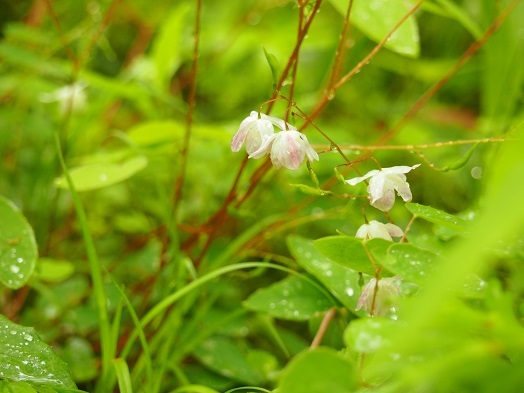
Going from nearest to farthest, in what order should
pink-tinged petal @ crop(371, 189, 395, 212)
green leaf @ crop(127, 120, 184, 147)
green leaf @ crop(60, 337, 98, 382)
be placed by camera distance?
pink-tinged petal @ crop(371, 189, 395, 212)
green leaf @ crop(60, 337, 98, 382)
green leaf @ crop(127, 120, 184, 147)

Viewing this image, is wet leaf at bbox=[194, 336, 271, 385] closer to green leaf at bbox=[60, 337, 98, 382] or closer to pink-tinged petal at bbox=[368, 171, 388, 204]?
green leaf at bbox=[60, 337, 98, 382]

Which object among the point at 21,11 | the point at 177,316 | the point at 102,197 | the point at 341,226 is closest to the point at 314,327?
the point at 177,316

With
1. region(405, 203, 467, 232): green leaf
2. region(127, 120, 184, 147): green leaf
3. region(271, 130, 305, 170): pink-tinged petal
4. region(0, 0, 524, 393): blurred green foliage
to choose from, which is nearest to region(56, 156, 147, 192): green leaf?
region(0, 0, 524, 393): blurred green foliage

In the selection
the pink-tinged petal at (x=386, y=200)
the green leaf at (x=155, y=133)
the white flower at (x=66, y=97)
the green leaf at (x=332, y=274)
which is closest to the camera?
the pink-tinged petal at (x=386, y=200)

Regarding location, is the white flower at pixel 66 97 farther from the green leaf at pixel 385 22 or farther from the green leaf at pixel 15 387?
the green leaf at pixel 15 387

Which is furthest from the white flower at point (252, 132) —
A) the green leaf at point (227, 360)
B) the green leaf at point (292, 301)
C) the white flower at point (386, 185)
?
the green leaf at point (227, 360)

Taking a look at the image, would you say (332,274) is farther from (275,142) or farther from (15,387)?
(15,387)

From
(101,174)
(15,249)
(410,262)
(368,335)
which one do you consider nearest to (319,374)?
(368,335)
